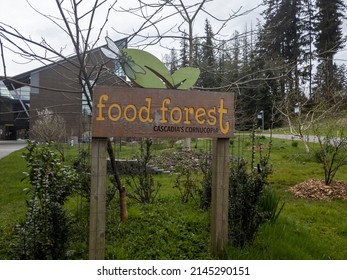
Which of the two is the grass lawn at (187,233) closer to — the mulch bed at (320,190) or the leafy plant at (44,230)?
the leafy plant at (44,230)

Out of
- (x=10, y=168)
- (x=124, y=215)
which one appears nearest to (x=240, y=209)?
(x=124, y=215)

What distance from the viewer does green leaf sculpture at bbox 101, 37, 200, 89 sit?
101 inches

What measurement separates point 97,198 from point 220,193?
3.56ft

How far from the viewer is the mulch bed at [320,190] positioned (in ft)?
19.4

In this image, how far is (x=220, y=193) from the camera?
2652 millimetres

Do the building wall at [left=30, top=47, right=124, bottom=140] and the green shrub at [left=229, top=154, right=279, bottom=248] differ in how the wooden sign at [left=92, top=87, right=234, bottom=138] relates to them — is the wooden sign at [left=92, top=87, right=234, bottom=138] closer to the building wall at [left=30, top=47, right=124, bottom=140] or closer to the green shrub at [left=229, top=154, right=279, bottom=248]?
the building wall at [left=30, top=47, right=124, bottom=140]

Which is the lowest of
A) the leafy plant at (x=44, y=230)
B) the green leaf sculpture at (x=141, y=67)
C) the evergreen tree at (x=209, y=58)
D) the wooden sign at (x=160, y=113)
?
the leafy plant at (x=44, y=230)

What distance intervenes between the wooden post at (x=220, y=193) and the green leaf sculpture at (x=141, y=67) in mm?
736

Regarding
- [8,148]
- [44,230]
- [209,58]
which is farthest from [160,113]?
[8,148]

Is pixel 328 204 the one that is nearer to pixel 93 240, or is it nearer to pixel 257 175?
pixel 257 175

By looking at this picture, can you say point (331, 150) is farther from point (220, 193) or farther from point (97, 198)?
point (97, 198)

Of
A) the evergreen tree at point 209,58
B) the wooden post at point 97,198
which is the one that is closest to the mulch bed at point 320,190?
the evergreen tree at point 209,58

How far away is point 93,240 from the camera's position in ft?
7.52

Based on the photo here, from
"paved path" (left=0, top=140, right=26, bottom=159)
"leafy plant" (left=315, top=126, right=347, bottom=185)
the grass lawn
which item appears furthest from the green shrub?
"paved path" (left=0, top=140, right=26, bottom=159)
